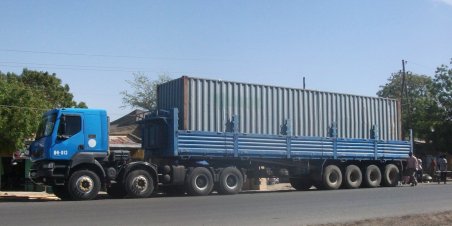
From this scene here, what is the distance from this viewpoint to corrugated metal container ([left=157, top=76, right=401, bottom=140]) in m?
19.3

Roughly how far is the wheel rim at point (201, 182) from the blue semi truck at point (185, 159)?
0.03m

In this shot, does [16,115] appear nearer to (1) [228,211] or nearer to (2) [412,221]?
(1) [228,211]

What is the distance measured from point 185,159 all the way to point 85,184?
11.4 feet

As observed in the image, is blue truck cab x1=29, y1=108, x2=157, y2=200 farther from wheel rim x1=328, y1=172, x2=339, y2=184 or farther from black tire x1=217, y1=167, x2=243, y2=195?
wheel rim x1=328, y1=172, x2=339, y2=184

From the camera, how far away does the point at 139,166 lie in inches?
698

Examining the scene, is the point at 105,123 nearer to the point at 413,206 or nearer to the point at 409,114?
the point at 413,206

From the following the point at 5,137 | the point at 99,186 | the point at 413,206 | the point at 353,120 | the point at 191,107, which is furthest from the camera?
the point at 5,137

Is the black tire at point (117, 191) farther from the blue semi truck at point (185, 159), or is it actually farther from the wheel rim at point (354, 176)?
the wheel rim at point (354, 176)

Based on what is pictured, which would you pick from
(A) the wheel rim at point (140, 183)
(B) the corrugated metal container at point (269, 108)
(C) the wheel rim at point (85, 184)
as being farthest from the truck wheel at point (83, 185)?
(B) the corrugated metal container at point (269, 108)

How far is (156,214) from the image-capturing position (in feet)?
40.9

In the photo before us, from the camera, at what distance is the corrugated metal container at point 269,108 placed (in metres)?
19.3

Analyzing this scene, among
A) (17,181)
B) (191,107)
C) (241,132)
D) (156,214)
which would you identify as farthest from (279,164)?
(17,181)

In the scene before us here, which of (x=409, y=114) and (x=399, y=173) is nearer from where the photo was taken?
(x=399, y=173)

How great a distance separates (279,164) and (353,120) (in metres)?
4.33
